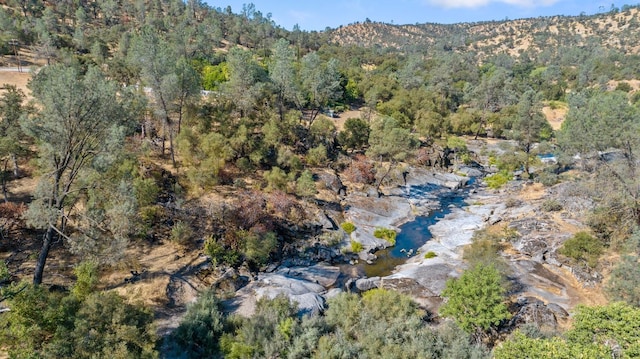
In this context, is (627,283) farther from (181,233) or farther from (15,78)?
(15,78)

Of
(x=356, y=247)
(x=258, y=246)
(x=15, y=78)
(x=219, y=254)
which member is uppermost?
(x=15, y=78)

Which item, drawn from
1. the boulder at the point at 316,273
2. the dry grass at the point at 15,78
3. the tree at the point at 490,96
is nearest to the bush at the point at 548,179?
the tree at the point at 490,96

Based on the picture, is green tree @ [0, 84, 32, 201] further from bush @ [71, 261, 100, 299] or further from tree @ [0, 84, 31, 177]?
bush @ [71, 261, 100, 299]

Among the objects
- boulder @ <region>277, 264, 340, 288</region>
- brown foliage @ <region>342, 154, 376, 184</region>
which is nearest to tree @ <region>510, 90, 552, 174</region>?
brown foliage @ <region>342, 154, 376, 184</region>

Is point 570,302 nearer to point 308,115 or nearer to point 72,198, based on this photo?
point 72,198

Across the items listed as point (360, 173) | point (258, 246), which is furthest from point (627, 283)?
point (360, 173)

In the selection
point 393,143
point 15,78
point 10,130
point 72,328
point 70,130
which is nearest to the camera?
point 72,328
